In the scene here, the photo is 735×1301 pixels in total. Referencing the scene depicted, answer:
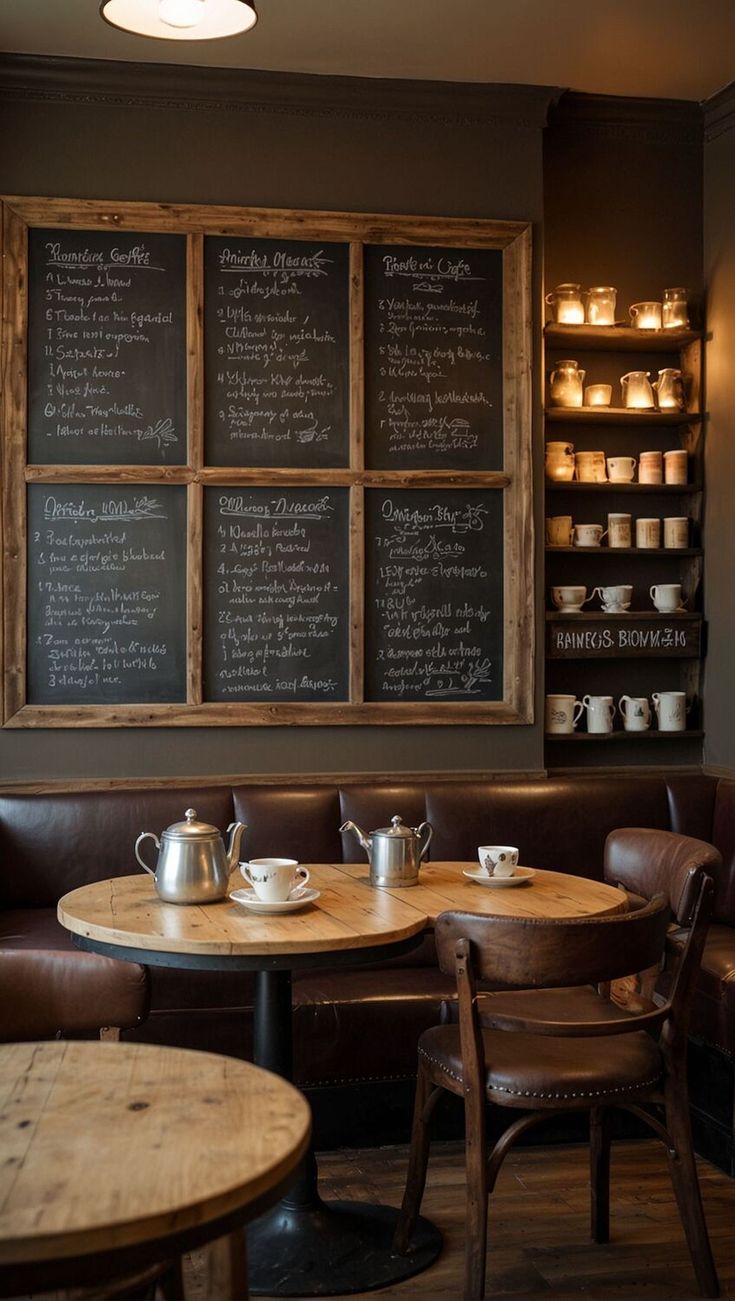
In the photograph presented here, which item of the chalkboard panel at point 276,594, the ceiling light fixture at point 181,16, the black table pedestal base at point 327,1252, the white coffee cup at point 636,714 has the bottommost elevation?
the black table pedestal base at point 327,1252

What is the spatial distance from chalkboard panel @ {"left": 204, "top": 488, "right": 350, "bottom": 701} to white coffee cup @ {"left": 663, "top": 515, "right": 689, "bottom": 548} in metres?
1.17

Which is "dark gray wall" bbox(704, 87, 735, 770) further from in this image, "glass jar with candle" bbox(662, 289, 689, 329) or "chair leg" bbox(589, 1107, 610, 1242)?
"chair leg" bbox(589, 1107, 610, 1242)

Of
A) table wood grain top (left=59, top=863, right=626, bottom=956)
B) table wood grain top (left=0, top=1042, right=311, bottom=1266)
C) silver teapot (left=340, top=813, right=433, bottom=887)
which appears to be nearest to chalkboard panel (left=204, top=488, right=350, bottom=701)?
table wood grain top (left=59, top=863, right=626, bottom=956)

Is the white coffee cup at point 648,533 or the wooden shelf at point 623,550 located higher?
the white coffee cup at point 648,533

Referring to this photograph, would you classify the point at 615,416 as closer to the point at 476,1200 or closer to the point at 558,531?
the point at 558,531

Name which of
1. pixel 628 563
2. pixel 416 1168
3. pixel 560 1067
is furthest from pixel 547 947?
pixel 628 563

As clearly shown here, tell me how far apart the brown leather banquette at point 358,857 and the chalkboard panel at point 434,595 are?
0.41 meters

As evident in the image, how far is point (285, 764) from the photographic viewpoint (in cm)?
434

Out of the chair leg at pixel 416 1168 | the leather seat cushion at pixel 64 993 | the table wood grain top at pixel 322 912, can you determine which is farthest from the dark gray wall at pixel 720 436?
the leather seat cushion at pixel 64 993

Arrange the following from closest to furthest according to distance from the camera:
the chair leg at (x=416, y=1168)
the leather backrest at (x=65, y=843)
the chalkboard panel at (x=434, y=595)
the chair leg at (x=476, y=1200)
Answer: the chair leg at (x=476, y=1200)
the chair leg at (x=416, y=1168)
the leather backrest at (x=65, y=843)
the chalkboard panel at (x=434, y=595)

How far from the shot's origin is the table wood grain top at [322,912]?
2379 millimetres

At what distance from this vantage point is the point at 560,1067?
2541 mm

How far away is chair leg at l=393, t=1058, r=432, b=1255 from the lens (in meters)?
2.76

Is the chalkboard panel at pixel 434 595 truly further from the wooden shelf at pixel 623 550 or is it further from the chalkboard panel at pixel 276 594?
the wooden shelf at pixel 623 550
